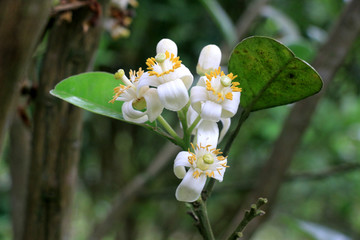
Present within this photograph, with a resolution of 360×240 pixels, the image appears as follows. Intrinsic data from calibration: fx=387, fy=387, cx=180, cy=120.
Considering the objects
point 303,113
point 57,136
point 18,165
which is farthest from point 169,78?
point 303,113

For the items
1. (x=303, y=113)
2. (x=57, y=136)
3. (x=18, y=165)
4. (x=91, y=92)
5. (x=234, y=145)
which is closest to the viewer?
(x=91, y=92)

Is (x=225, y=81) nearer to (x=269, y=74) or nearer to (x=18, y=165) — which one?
(x=269, y=74)

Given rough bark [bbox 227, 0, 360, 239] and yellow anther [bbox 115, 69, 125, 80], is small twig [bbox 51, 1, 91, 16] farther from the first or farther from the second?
rough bark [bbox 227, 0, 360, 239]

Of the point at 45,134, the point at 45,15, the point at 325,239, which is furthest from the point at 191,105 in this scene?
the point at 325,239

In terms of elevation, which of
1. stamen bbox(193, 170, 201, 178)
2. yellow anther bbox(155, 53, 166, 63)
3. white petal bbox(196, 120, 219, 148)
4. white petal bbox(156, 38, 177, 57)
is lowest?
stamen bbox(193, 170, 201, 178)

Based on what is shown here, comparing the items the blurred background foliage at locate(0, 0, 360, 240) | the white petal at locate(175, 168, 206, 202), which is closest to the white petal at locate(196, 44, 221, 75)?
the white petal at locate(175, 168, 206, 202)

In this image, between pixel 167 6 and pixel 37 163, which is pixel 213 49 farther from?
A: pixel 167 6
